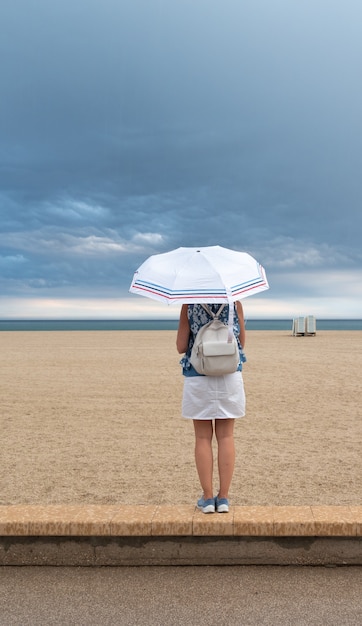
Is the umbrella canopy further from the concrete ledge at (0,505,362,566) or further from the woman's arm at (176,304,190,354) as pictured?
the concrete ledge at (0,505,362,566)

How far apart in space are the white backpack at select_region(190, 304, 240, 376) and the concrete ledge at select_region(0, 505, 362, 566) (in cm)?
89

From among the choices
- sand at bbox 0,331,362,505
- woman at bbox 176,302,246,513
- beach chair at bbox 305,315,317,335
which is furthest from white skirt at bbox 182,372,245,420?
beach chair at bbox 305,315,317,335

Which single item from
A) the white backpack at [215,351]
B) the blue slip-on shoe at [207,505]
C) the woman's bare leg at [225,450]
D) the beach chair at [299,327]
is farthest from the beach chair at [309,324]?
the white backpack at [215,351]

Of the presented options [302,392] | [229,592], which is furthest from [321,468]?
[302,392]

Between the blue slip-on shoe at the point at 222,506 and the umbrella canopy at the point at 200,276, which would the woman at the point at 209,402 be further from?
the umbrella canopy at the point at 200,276

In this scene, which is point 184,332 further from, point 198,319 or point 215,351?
point 215,351

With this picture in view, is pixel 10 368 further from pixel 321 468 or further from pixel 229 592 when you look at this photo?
pixel 229 592

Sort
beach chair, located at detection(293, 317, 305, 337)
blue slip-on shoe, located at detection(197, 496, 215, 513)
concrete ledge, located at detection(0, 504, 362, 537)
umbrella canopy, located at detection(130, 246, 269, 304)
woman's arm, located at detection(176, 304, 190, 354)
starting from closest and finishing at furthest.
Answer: concrete ledge, located at detection(0, 504, 362, 537)
umbrella canopy, located at detection(130, 246, 269, 304)
blue slip-on shoe, located at detection(197, 496, 215, 513)
woman's arm, located at detection(176, 304, 190, 354)
beach chair, located at detection(293, 317, 305, 337)

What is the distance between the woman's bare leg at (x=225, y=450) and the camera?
4.12 meters

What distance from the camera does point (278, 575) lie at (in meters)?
3.57

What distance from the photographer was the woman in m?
4.02

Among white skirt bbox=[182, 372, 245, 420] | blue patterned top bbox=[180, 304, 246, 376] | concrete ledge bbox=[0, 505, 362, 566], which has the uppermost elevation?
blue patterned top bbox=[180, 304, 246, 376]

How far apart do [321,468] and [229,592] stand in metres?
3.51

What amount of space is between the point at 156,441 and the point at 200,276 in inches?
178
